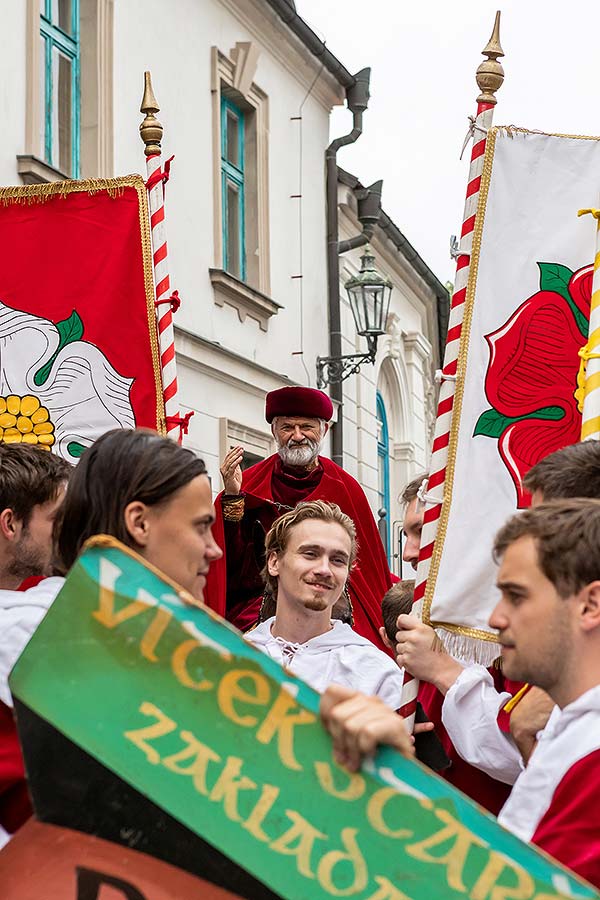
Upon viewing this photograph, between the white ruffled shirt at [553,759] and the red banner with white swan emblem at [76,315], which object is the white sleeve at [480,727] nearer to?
the white ruffled shirt at [553,759]

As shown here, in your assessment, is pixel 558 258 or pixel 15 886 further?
pixel 558 258

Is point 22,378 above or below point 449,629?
above

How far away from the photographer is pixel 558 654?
263 cm

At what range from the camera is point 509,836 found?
2104mm

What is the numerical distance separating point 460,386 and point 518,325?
26 cm

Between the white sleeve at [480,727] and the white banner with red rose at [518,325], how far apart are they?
841 mm

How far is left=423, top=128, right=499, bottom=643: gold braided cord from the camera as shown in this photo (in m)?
4.34

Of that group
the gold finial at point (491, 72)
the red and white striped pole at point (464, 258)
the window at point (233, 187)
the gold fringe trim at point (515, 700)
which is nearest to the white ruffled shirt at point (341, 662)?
the red and white striped pole at point (464, 258)

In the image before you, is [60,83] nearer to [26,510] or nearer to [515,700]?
[26,510]

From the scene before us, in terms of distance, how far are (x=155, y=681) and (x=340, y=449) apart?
42.6ft

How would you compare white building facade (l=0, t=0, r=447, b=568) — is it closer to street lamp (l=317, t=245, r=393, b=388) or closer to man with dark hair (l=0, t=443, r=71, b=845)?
street lamp (l=317, t=245, r=393, b=388)

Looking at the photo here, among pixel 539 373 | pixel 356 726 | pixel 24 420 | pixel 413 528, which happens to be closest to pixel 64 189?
pixel 24 420

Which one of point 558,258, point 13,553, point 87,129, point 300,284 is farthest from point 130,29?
point 13,553

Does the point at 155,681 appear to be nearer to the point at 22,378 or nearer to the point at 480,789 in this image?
the point at 480,789
